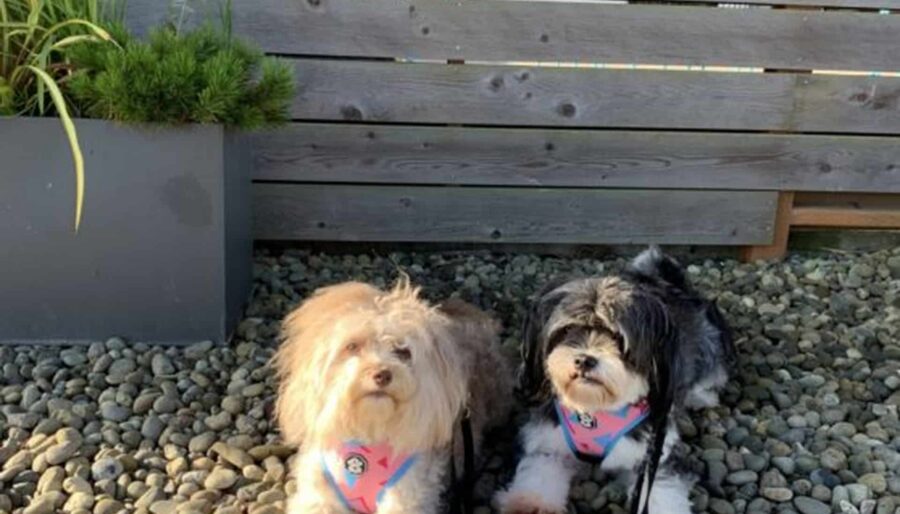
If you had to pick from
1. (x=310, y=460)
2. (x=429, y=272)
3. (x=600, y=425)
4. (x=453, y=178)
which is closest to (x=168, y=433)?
(x=310, y=460)

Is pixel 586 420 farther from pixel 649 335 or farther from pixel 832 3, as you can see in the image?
pixel 832 3

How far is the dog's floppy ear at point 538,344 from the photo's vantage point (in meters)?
2.62

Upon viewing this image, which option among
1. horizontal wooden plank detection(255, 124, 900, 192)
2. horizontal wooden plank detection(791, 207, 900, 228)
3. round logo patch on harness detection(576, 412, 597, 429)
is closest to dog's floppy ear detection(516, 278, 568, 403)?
round logo patch on harness detection(576, 412, 597, 429)

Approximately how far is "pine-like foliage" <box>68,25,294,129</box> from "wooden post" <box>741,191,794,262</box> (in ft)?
9.26

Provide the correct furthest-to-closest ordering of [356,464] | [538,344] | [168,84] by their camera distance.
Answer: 1. [168,84]
2. [538,344]
3. [356,464]

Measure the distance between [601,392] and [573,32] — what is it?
254cm

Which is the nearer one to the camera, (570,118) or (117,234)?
(117,234)

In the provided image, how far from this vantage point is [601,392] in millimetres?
2479

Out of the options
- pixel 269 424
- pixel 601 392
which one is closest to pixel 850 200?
pixel 601 392

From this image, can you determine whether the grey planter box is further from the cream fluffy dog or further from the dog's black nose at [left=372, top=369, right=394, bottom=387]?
the dog's black nose at [left=372, top=369, right=394, bottom=387]

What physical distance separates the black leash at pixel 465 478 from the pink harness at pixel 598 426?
1.00ft

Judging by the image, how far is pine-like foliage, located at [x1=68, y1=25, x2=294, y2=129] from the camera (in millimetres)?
3164

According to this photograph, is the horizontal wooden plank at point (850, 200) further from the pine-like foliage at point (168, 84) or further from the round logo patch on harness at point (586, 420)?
the pine-like foliage at point (168, 84)

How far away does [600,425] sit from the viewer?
8.68 feet
